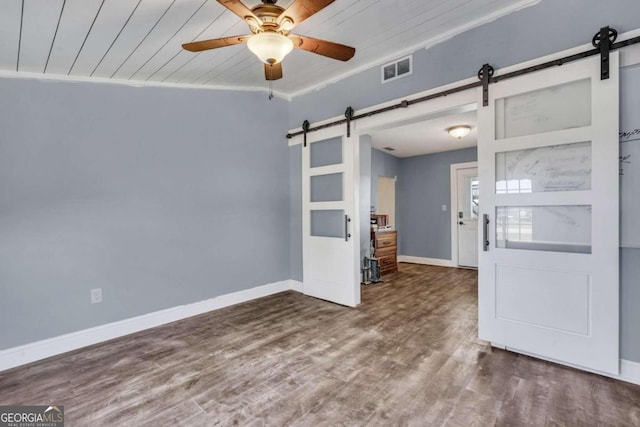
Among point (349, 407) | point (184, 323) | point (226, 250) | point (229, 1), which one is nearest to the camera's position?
point (229, 1)

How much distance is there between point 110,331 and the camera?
2.85 meters

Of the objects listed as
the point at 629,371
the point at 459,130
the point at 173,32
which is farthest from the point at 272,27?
the point at 459,130

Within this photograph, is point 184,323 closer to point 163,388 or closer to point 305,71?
point 163,388

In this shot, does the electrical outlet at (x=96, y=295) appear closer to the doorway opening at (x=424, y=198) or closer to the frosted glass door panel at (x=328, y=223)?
the frosted glass door panel at (x=328, y=223)

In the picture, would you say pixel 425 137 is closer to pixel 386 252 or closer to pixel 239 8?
pixel 386 252

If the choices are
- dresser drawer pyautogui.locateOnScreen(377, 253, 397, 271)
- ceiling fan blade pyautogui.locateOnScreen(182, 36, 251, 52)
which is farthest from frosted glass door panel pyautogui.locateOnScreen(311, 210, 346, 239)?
ceiling fan blade pyautogui.locateOnScreen(182, 36, 251, 52)

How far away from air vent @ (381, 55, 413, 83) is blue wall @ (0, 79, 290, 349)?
1.65 m

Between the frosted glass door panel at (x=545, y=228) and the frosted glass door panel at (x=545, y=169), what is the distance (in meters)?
0.16

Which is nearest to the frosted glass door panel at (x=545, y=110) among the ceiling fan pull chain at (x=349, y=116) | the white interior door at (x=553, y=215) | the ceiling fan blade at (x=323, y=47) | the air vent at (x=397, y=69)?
the white interior door at (x=553, y=215)

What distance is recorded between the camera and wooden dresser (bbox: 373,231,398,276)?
543 centimetres

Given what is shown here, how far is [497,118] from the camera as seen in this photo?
8.22 feet

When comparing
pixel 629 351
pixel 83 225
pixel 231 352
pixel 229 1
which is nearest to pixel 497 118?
pixel 629 351

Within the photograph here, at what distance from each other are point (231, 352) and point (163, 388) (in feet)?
1.93

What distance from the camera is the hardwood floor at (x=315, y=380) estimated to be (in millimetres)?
1747
